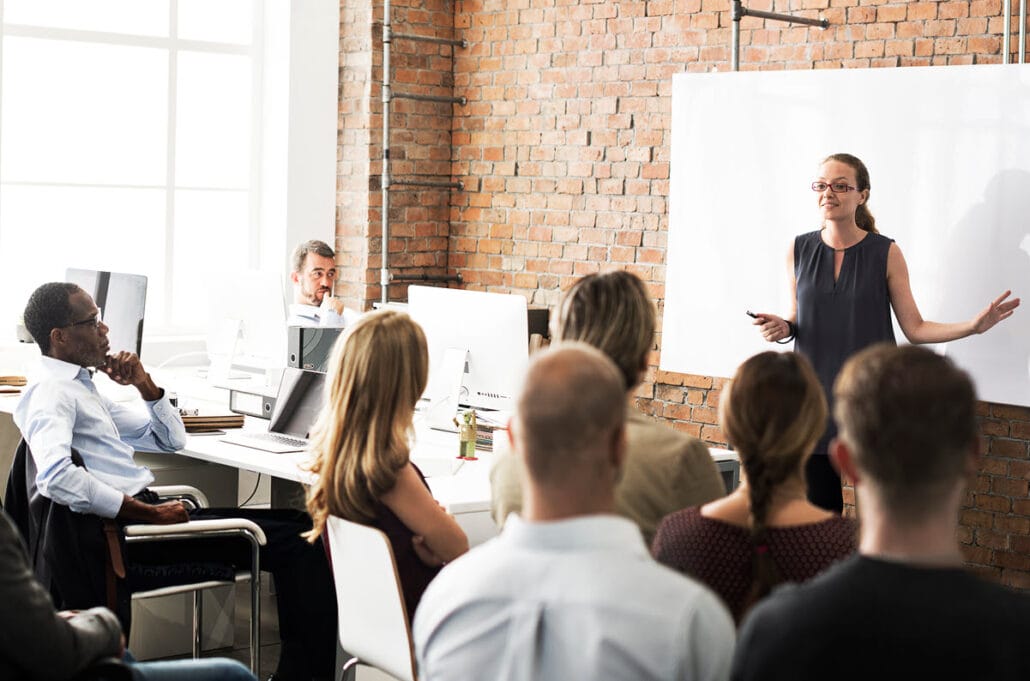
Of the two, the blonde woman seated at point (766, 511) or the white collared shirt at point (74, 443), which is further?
the white collared shirt at point (74, 443)

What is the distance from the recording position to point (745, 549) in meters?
2.12

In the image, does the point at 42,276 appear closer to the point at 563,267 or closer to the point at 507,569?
the point at 563,267

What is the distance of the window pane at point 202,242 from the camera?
280 inches

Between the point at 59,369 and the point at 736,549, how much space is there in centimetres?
213

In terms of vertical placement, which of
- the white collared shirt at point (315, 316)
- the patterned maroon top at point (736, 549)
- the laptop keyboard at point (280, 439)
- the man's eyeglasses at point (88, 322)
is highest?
the man's eyeglasses at point (88, 322)

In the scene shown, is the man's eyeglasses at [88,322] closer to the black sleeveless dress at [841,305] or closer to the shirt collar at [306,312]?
the black sleeveless dress at [841,305]

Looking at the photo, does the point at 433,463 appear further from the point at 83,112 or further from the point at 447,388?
the point at 83,112

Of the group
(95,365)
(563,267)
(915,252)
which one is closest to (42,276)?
(563,267)

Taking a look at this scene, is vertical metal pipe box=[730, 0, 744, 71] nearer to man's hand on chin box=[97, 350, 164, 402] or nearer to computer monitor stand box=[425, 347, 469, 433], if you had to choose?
computer monitor stand box=[425, 347, 469, 433]

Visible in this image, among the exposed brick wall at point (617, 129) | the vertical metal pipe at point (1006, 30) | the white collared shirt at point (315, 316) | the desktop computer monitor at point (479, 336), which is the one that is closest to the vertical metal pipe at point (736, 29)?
the exposed brick wall at point (617, 129)

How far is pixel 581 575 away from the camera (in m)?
1.63

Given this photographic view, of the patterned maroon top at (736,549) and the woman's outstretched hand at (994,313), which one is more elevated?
the woman's outstretched hand at (994,313)

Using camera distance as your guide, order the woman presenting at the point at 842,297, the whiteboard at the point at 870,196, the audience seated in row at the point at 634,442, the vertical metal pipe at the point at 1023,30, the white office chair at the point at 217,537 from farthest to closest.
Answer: the vertical metal pipe at the point at 1023,30
the whiteboard at the point at 870,196
the woman presenting at the point at 842,297
the white office chair at the point at 217,537
the audience seated in row at the point at 634,442

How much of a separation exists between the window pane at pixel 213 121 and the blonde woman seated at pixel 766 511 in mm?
5433
